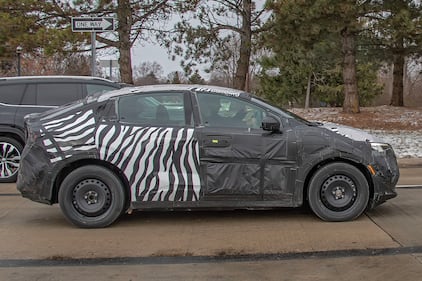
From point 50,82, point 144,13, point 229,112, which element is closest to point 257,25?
point 144,13

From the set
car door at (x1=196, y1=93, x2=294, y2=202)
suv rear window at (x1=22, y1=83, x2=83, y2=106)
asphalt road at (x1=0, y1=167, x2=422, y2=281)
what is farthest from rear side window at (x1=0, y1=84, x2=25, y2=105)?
car door at (x1=196, y1=93, x2=294, y2=202)

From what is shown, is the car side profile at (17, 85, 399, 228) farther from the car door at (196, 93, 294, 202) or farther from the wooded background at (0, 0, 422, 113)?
the wooded background at (0, 0, 422, 113)

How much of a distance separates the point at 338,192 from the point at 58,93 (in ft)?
17.8

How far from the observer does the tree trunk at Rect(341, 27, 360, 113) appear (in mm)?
19125

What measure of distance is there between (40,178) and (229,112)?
230 centimetres

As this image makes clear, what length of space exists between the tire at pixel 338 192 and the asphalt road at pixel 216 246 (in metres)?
0.14

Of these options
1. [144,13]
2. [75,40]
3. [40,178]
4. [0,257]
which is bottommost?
[0,257]

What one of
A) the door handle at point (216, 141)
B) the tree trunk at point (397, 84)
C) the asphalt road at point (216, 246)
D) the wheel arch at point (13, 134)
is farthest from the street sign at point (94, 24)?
the tree trunk at point (397, 84)

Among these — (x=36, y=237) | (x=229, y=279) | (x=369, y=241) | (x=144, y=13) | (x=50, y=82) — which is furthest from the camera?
(x=144, y=13)

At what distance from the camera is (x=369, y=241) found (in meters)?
5.34

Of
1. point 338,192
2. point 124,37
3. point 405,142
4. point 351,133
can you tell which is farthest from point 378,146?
point 124,37

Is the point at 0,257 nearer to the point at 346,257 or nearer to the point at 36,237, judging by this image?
the point at 36,237

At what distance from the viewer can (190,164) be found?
233 inches

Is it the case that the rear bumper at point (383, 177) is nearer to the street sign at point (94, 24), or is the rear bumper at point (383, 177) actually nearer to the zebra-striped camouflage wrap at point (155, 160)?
the zebra-striped camouflage wrap at point (155, 160)
